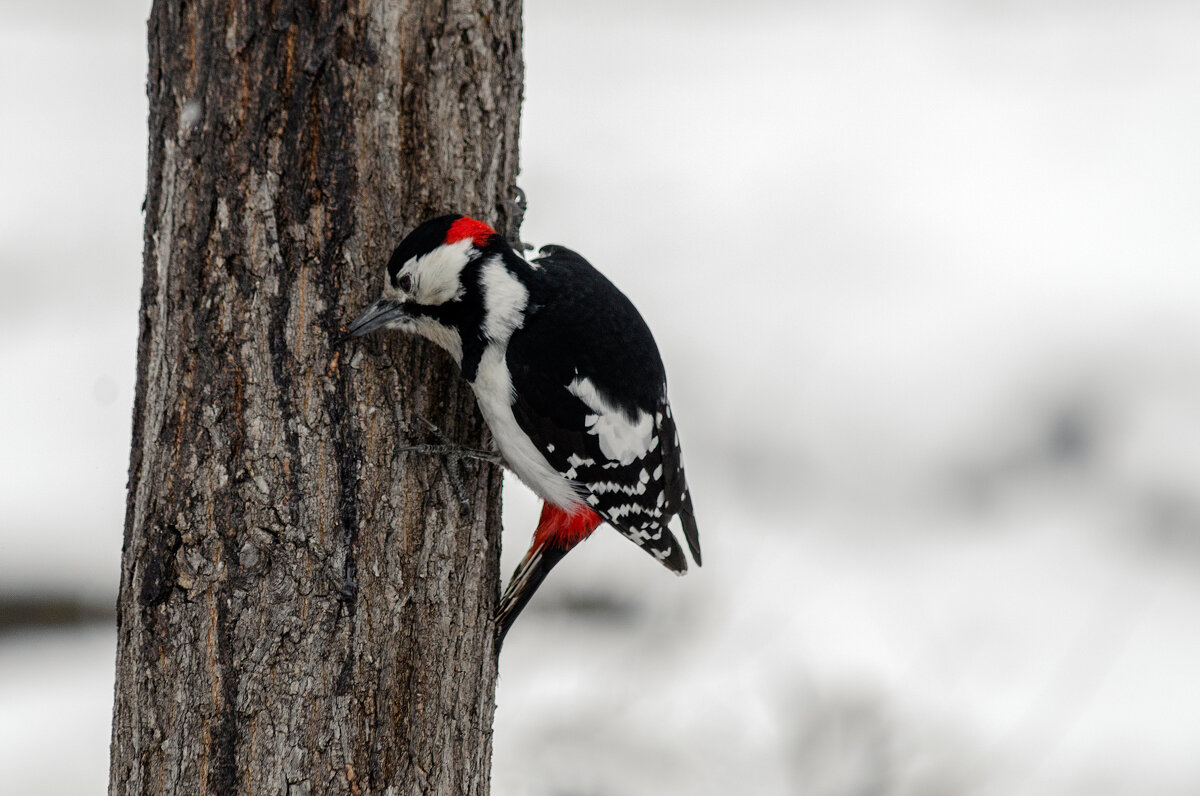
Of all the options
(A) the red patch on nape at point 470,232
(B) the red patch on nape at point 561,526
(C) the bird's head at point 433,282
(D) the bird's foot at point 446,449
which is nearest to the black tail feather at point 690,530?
(B) the red patch on nape at point 561,526

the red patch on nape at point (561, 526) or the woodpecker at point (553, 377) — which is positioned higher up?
the woodpecker at point (553, 377)

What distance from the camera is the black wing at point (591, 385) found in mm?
2367

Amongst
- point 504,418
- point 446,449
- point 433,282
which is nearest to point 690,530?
point 504,418

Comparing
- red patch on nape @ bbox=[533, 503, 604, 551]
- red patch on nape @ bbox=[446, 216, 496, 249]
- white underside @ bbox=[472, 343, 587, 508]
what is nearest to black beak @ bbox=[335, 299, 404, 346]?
red patch on nape @ bbox=[446, 216, 496, 249]

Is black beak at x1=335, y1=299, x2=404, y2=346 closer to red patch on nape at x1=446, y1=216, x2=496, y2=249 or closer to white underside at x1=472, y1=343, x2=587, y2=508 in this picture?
red patch on nape at x1=446, y1=216, x2=496, y2=249

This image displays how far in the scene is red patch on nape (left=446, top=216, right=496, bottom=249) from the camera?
212cm

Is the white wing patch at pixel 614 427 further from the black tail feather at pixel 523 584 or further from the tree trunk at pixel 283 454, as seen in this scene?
the tree trunk at pixel 283 454

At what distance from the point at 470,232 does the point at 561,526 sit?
81 cm

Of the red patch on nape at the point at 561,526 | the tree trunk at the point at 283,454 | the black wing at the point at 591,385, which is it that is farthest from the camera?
the red patch on nape at the point at 561,526

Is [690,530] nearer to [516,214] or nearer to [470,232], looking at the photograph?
[516,214]

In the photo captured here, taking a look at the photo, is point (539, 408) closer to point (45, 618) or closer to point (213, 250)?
point (213, 250)

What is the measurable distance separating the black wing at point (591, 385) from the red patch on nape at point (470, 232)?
0.23m

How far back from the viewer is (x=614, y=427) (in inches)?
96.7

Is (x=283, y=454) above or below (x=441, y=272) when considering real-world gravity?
below
